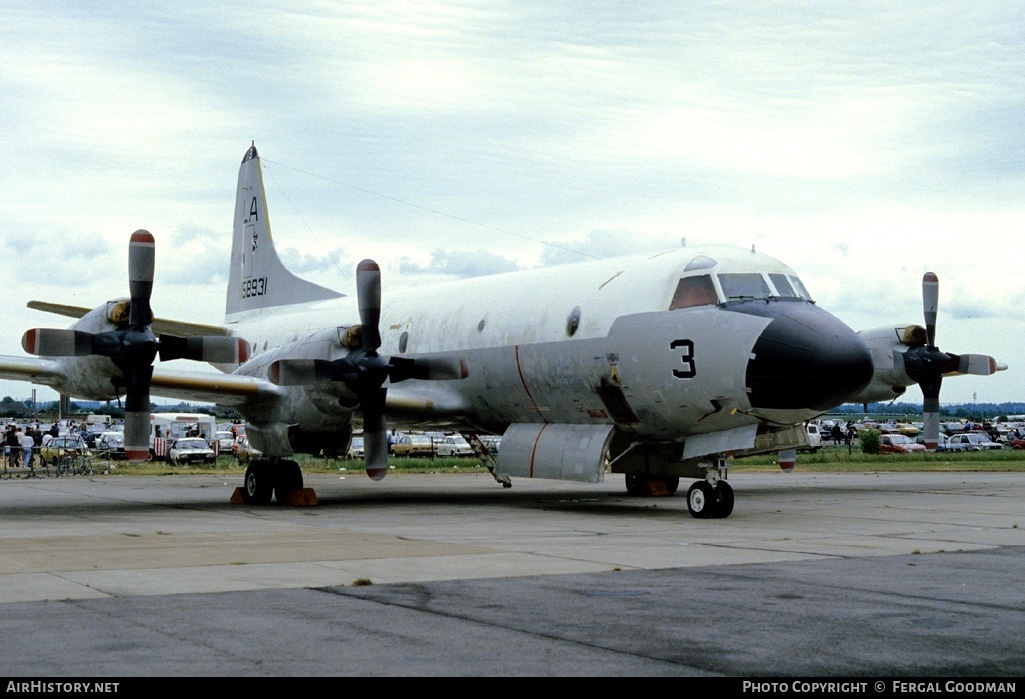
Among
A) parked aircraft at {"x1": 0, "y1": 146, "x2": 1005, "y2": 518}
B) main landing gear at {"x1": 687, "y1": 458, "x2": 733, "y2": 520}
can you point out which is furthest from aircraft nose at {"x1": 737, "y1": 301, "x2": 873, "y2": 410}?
main landing gear at {"x1": 687, "y1": 458, "x2": 733, "y2": 520}

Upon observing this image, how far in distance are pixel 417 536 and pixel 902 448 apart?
155 feet

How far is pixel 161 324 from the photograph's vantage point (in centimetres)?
2553

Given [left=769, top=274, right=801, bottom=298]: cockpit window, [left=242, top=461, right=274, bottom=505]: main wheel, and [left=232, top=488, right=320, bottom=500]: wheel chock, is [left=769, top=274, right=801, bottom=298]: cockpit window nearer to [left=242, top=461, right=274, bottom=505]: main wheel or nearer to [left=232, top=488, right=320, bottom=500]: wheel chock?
[left=232, top=488, right=320, bottom=500]: wheel chock

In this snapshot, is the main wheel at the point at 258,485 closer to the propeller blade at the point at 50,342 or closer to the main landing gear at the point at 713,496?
the propeller blade at the point at 50,342

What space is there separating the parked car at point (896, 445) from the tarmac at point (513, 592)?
3905 cm

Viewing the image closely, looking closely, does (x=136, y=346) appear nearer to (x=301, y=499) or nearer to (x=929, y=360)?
(x=301, y=499)

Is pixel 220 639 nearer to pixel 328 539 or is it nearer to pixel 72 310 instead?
pixel 328 539

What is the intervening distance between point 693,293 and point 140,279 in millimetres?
8911

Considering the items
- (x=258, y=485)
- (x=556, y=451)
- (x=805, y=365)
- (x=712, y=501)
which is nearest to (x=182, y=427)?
(x=258, y=485)

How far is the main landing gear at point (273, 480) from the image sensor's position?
21.5 meters

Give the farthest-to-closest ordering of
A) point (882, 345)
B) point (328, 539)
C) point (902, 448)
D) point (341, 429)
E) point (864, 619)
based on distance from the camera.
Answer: point (902, 448) < point (882, 345) < point (341, 429) < point (328, 539) < point (864, 619)

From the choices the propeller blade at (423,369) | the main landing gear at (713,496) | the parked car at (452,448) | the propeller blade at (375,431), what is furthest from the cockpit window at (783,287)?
the parked car at (452,448)
